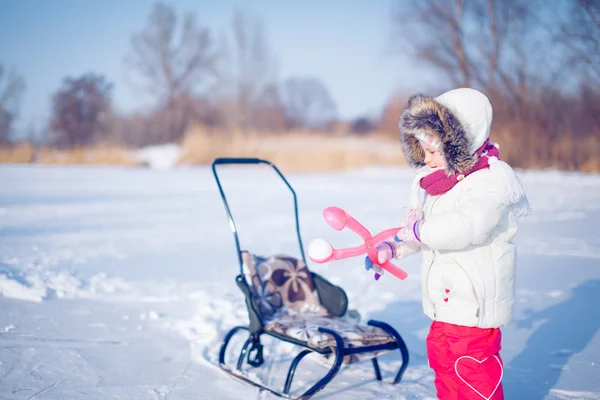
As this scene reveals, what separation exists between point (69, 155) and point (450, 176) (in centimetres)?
1871

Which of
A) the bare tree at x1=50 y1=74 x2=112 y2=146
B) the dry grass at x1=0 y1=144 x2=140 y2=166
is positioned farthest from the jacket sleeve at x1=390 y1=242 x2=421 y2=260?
the bare tree at x1=50 y1=74 x2=112 y2=146

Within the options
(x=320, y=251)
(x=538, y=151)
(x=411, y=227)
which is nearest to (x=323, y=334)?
(x=320, y=251)

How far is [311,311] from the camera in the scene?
327 cm

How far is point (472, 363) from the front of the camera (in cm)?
230

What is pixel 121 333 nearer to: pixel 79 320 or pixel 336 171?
pixel 79 320

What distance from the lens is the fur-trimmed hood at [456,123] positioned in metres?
2.26

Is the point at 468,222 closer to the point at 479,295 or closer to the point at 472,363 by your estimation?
the point at 479,295

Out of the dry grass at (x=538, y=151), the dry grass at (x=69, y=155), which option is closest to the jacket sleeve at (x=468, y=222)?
the dry grass at (x=538, y=151)

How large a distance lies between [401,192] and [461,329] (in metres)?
9.67

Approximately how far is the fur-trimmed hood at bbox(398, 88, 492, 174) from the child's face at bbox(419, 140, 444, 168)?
0.07m

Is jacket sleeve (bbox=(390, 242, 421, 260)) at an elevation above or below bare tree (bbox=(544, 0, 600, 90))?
below

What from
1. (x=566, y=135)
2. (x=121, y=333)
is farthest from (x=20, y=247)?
(x=566, y=135)

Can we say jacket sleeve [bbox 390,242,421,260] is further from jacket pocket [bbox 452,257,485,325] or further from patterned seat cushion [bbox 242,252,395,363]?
patterned seat cushion [bbox 242,252,395,363]

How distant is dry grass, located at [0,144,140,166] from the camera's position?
17.2 m
